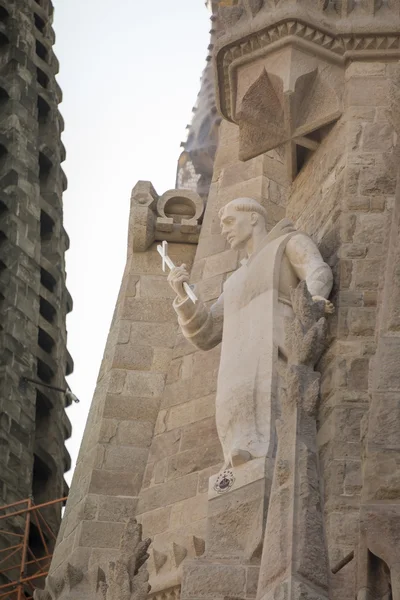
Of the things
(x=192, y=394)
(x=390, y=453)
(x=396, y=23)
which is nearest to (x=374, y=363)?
(x=390, y=453)

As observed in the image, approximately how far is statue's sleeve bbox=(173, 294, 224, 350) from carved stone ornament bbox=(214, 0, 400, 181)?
5.62 ft

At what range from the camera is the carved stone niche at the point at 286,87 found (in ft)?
59.6

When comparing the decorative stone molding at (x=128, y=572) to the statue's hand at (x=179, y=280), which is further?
the statue's hand at (x=179, y=280)

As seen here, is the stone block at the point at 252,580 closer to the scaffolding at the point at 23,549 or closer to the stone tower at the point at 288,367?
the stone tower at the point at 288,367

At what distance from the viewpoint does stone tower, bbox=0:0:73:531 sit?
33.6 meters

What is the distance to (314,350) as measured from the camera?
49.3 ft

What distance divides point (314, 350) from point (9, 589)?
14.2 meters

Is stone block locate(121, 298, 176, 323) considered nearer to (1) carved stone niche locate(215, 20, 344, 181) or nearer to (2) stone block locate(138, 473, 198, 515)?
(2) stone block locate(138, 473, 198, 515)

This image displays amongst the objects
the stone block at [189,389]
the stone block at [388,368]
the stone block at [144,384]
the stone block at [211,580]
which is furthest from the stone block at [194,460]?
the stone block at [388,368]

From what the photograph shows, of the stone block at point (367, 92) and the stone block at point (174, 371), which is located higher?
the stone block at point (367, 92)

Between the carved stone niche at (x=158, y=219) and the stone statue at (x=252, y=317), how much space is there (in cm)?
418

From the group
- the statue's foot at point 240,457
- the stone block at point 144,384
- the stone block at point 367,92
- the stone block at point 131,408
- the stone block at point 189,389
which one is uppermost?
the stone block at point 367,92

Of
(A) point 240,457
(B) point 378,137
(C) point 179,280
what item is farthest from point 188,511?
(B) point 378,137

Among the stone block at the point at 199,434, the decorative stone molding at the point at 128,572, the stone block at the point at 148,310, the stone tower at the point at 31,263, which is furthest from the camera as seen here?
the stone tower at the point at 31,263
